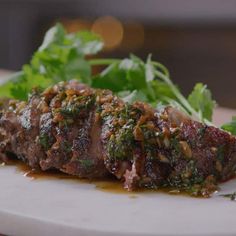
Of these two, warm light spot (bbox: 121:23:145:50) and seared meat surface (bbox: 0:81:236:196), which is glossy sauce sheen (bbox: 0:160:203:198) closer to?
seared meat surface (bbox: 0:81:236:196)

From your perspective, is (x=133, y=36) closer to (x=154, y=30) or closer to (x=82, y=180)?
(x=154, y=30)

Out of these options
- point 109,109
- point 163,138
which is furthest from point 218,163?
point 109,109

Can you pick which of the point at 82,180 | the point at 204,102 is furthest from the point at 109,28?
the point at 82,180

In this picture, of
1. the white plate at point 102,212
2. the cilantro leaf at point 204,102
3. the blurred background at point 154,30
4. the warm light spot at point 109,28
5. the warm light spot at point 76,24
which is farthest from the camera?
the warm light spot at point 76,24

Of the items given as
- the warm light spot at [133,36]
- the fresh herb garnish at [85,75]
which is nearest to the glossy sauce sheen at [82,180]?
the fresh herb garnish at [85,75]

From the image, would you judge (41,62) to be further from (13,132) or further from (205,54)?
(205,54)

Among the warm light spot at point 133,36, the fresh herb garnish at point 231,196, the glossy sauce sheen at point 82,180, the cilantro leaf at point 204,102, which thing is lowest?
the warm light spot at point 133,36

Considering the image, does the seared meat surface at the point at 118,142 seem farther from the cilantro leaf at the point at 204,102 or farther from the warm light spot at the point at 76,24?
the warm light spot at the point at 76,24
